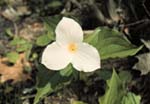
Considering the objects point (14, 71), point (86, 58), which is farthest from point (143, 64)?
point (14, 71)

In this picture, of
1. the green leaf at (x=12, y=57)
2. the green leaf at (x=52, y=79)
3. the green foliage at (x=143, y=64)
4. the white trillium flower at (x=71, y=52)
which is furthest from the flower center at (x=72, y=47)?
the green leaf at (x=12, y=57)

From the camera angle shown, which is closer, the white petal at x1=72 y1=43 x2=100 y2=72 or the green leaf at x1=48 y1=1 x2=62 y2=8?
the white petal at x1=72 y1=43 x2=100 y2=72

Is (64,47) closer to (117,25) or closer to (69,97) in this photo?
(69,97)

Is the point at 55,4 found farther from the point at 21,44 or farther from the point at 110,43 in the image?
the point at 110,43

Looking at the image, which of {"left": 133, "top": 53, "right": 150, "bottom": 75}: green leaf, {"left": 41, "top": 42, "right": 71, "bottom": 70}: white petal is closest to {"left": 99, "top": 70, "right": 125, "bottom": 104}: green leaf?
{"left": 41, "top": 42, "right": 71, "bottom": 70}: white petal

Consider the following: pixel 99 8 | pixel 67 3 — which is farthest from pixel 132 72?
pixel 67 3

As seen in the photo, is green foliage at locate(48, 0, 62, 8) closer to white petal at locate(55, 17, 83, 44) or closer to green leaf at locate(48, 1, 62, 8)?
green leaf at locate(48, 1, 62, 8)
